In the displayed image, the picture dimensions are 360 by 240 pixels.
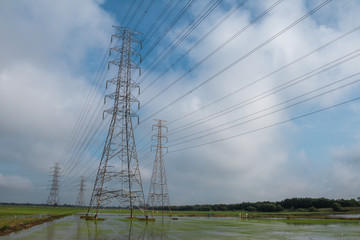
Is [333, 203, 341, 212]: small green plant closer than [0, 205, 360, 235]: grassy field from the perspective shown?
No

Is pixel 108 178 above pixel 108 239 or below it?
above

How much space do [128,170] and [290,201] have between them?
139m

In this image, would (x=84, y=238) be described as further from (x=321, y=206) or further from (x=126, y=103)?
(x=321, y=206)

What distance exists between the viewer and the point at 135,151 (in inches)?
1674

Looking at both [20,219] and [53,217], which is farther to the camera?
[53,217]

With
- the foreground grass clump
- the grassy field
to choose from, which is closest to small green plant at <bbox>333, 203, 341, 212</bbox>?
the grassy field

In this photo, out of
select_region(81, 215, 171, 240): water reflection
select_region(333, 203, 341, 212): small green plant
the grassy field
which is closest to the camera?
select_region(81, 215, 171, 240): water reflection

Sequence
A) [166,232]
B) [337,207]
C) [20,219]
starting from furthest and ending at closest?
[337,207]
[20,219]
[166,232]

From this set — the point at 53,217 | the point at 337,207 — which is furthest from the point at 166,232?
the point at 337,207

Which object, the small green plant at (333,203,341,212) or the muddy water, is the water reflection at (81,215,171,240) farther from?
the small green plant at (333,203,341,212)

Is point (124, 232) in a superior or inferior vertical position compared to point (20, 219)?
inferior

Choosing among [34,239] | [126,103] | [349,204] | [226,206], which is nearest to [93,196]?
[126,103]

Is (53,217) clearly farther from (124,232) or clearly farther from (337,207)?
(337,207)

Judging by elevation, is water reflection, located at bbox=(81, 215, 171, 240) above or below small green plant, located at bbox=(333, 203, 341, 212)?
below
